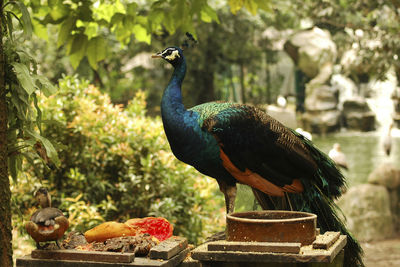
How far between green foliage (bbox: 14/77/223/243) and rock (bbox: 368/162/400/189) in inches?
187

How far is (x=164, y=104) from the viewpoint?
273cm

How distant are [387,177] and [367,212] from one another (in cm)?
80

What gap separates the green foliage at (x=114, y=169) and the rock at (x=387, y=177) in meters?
4.74

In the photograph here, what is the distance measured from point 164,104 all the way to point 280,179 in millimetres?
705

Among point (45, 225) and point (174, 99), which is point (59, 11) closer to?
point (174, 99)

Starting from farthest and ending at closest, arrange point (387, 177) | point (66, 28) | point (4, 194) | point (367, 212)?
1. point (387, 177)
2. point (367, 212)
3. point (66, 28)
4. point (4, 194)

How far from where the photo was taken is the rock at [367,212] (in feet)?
26.7

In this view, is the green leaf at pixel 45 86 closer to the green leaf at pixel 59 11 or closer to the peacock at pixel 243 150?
the peacock at pixel 243 150

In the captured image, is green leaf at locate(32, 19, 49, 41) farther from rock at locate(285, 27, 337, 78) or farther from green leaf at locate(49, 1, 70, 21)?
rock at locate(285, 27, 337, 78)

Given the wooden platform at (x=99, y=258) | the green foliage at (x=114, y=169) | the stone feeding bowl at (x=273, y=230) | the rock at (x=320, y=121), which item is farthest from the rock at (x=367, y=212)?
the wooden platform at (x=99, y=258)

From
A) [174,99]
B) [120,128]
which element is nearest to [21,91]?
[174,99]

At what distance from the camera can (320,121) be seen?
10008mm

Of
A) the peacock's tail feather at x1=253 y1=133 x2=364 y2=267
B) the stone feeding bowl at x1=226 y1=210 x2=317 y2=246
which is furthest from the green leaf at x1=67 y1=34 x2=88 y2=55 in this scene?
the stone feeding bowl at x1=226 y1=210 x2=317 y2=246

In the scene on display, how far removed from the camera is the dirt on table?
6.93 meters
